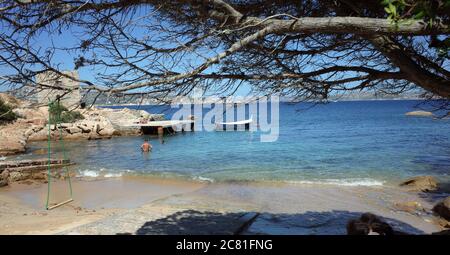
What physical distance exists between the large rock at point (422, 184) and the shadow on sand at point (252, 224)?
4.74 m

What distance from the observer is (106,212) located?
11305mm

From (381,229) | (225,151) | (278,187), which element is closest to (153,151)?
(225,151)

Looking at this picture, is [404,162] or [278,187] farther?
[404,162]

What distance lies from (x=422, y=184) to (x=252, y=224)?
28.8 feet

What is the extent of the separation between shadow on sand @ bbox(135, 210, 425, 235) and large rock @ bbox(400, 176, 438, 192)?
474 centimetres

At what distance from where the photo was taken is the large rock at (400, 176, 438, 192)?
14.3 meters

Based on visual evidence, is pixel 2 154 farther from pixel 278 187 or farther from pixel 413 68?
pixel 413 68

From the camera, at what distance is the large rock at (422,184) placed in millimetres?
14320

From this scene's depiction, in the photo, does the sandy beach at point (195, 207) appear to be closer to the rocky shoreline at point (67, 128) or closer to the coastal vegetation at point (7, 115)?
the rocky shoreline at point (67, 128)

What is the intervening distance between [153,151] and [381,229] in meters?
24.2

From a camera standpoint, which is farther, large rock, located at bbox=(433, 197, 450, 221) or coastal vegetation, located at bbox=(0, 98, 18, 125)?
coastal vegetation, located at bbox=(0, 98, 18, 125)

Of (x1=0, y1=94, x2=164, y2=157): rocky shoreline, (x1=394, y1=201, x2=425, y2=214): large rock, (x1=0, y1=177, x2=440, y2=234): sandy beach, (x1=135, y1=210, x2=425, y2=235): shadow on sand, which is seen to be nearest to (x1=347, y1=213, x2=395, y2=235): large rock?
(x1=135, y1=210, x2=425, y2=235): shadow on sand

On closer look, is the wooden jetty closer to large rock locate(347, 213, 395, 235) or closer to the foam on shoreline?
the foam on shoreline
